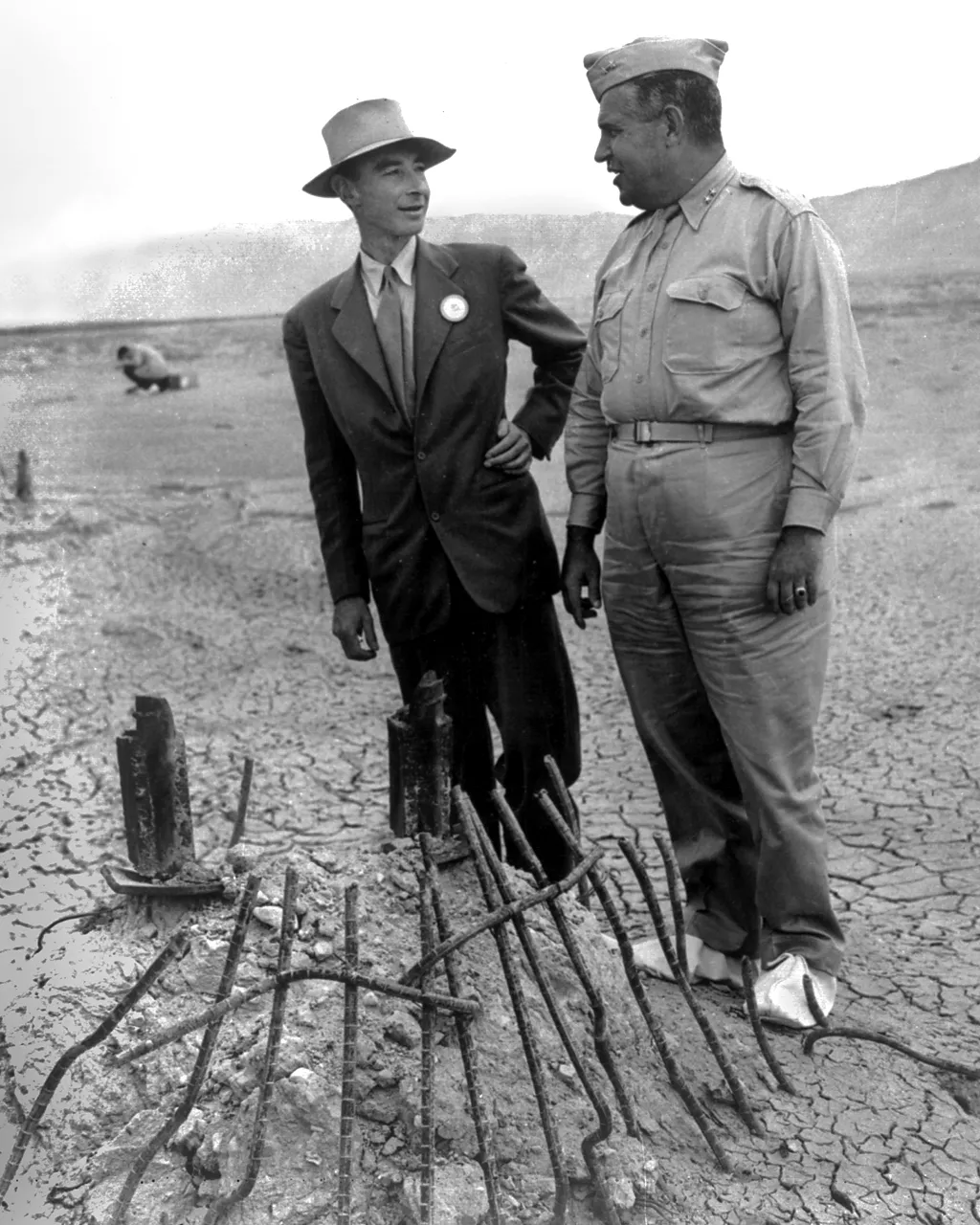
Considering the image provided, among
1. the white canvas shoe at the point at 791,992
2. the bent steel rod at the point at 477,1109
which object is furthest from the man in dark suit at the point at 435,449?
the bent steel rod at the point at 477,1109

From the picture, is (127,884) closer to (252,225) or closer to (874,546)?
(252,225)

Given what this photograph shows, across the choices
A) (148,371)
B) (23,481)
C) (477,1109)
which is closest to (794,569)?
(477,1109)

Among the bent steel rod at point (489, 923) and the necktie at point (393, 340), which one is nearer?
the bent steel rod at point (489, 923)

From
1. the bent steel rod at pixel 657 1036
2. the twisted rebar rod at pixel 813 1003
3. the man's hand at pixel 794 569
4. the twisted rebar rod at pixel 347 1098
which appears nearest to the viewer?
the twisted rebar rod at pixel 347 1098

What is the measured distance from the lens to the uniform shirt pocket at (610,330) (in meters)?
3.13

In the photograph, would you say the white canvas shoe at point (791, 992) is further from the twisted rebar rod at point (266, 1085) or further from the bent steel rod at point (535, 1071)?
the twisted rebar rod at point (266, 1085)

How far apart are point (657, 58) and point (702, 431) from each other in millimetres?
797

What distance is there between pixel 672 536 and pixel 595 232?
456 cm

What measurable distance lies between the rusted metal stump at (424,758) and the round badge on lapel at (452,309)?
2.91 ft

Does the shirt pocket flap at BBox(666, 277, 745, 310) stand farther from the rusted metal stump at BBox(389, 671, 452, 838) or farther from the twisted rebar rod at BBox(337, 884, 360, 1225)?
the twisted rebar rod at BBox(337, 884, 360, 1225)

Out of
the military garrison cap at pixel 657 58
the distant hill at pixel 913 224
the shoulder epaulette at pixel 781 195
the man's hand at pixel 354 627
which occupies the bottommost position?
the man's hand at pixel 354 627


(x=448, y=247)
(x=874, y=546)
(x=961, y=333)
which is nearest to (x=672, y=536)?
(x=448, y=247)

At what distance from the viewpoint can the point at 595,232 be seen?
23.9ft

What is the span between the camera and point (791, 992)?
3184 millimetres
